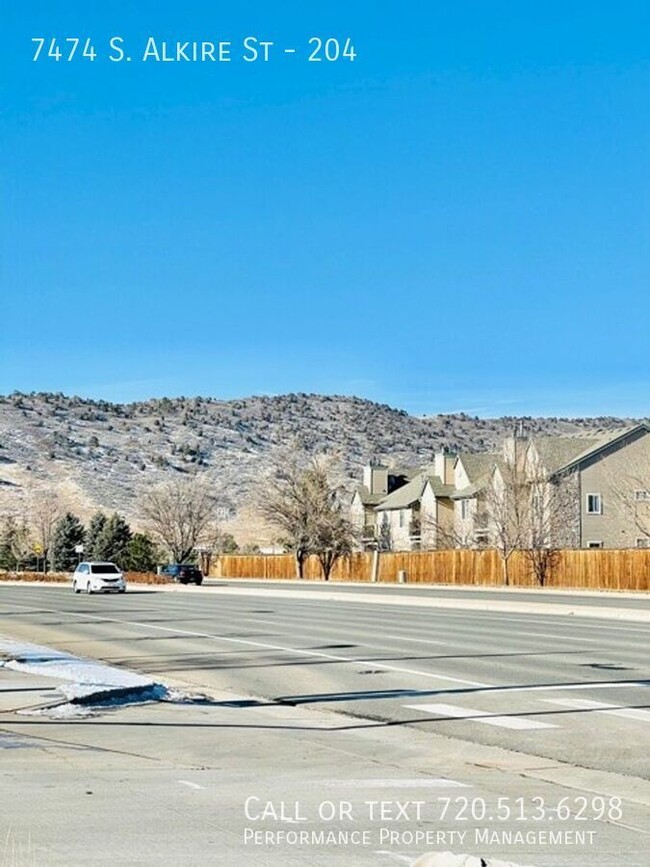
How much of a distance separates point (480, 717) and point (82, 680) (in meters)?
5.37

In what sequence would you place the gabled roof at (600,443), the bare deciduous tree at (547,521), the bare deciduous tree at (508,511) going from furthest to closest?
the gabled roof at (600,443) < the bare deciduous tree at (508,511) < the bare deciduous tree at (547,521)

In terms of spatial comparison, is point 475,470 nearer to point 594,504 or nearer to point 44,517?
point 594,504

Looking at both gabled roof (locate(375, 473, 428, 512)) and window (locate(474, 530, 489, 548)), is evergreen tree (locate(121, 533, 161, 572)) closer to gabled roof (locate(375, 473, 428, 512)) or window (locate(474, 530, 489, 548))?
gabled roof (locate(375, 473, 428, 512))

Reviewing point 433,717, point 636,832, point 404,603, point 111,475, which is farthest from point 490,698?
point 111,475

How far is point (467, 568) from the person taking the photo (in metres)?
70.6

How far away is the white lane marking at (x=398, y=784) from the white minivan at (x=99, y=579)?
157 feet

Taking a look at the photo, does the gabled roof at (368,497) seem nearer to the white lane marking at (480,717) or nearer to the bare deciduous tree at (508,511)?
the bare deciduous tree at (508,511)

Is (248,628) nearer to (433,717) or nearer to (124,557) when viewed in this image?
(433,717)

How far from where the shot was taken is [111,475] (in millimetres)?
130375

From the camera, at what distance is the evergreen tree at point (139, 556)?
292 ft

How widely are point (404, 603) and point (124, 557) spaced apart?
50.1 m

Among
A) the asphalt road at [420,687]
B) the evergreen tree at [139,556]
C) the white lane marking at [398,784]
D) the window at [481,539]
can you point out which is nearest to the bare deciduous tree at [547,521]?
the window at [481,539]

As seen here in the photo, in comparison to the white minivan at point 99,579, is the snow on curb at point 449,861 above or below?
below

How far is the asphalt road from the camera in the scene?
36.4 ft
